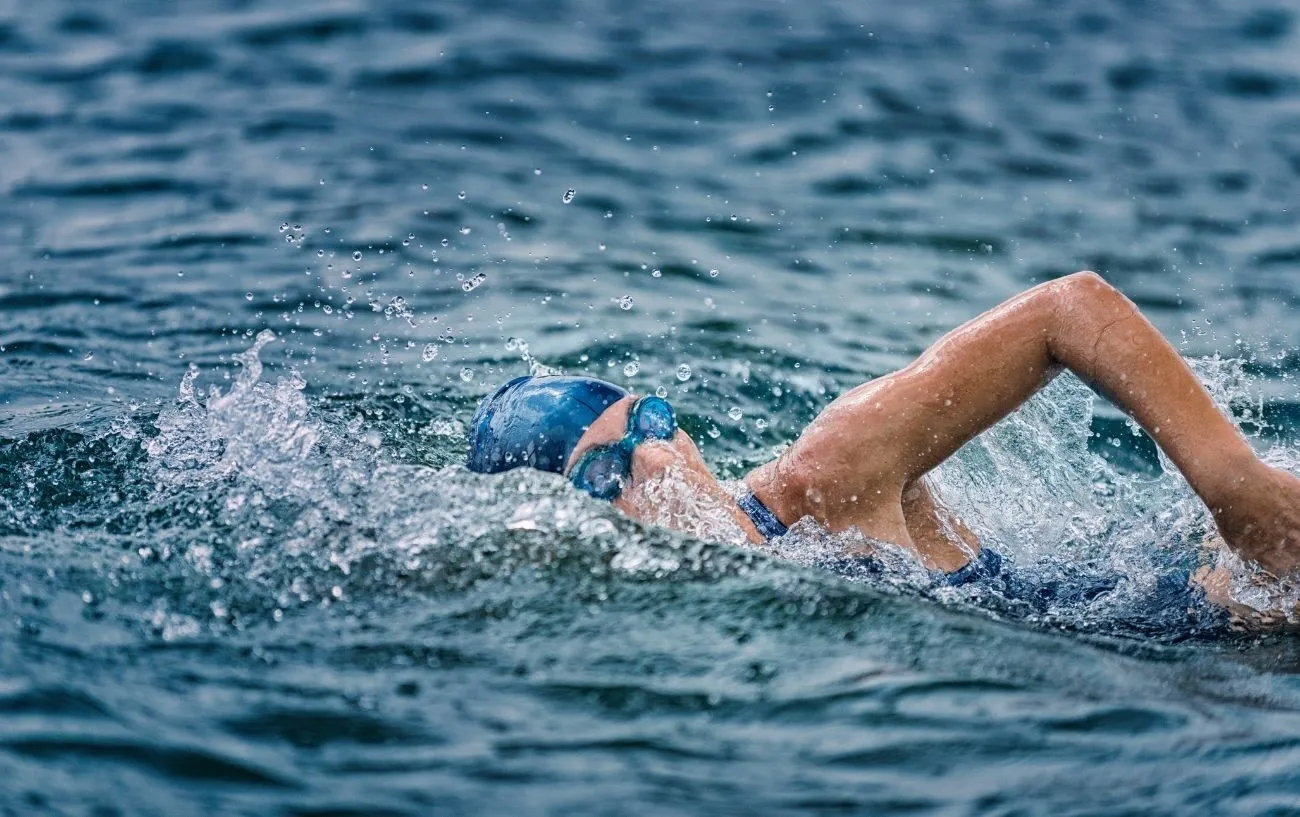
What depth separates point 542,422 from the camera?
4.42m

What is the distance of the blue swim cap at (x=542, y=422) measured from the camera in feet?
14.5

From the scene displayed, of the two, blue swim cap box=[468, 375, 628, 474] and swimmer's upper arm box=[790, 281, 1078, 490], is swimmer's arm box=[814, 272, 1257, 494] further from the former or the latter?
blue swim cap box=[468, 375, 628, 474]

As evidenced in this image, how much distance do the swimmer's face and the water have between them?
13cm

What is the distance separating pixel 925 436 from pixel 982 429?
7.7 inches

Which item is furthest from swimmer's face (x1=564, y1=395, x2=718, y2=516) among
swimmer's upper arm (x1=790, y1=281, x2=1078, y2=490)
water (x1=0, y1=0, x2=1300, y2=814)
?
swimmer's upper arm (x1=790, y1=281, x2=1078, y2=490)

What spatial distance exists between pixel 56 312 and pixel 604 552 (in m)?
4.62

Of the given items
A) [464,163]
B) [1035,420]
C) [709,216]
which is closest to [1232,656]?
[1035,420]

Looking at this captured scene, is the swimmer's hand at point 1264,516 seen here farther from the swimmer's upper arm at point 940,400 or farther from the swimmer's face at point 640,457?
the swimmer's face at point 640,457

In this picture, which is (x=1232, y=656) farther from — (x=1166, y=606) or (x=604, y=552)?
(x=604, y=552)

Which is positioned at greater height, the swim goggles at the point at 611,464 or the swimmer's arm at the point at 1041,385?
the swimmer's arm at the point at 1041,385

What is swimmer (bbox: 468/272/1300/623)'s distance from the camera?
4.02m

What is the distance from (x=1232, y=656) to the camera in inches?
163

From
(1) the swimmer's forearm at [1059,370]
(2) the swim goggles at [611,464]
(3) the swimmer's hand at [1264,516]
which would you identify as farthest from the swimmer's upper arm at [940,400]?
(3) the swimmer's hand at [1264,516]

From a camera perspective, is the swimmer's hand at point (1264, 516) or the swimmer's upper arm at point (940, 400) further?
the swimmer's upper arm at point (940, 400)
